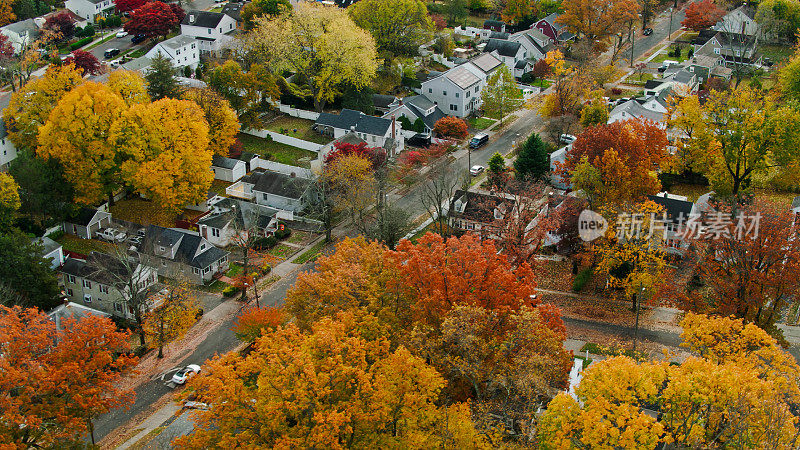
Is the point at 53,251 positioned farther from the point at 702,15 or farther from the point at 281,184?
the point at 702,15

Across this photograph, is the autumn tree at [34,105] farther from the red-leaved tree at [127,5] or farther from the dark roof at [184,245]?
the red-leaved tree at [127,5]

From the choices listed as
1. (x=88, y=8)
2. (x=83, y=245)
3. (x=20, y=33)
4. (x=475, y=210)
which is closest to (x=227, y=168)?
(x=83, y=245)

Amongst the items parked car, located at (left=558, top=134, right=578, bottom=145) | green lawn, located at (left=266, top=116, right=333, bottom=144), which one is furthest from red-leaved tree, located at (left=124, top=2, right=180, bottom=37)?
parked car, located at (left=558, top=134, right=578, bottom=145)

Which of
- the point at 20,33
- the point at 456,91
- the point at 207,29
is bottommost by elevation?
the point at 456,91

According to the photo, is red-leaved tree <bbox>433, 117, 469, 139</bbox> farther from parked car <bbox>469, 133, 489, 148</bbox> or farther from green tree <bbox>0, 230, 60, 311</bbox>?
green tree <bbox>0, 230, 60, 311</bbox>

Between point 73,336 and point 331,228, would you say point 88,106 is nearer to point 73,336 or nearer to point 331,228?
point 331,228

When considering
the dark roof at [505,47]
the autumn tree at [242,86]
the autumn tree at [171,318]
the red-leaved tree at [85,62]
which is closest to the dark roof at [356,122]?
the autumn tree at [242,86]

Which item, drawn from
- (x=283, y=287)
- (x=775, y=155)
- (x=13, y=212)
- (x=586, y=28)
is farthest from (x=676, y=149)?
(x=13, y=212)
